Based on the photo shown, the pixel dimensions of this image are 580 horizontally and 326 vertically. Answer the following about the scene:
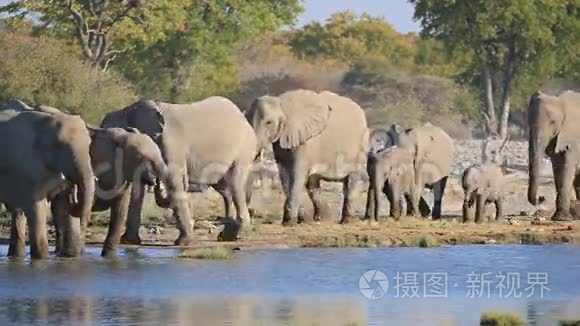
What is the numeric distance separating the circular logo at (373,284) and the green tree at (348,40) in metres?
67.5

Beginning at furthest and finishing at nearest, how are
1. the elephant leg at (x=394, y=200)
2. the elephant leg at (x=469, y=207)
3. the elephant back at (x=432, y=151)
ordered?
the elephant back at (x=432, y=151)
the elephant leg at (x=469, y=207)
the elephant leg at (x=394, y=200)

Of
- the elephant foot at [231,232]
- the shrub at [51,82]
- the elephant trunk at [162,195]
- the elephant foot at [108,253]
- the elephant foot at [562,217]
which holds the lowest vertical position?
the elephant foot at [108,253]

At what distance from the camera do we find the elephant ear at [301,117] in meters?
29.4

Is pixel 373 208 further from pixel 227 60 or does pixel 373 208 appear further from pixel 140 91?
pixel 227 60

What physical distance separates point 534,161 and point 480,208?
142 centimetres

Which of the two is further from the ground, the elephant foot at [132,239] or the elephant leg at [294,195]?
the elephant leg at [294,195]

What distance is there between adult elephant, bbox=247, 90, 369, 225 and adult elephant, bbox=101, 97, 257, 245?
125 centimetres

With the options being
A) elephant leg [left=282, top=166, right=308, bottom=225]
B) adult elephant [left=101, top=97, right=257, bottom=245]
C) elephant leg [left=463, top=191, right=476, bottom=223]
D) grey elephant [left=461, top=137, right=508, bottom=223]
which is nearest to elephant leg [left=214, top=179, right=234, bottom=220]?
adult elephant [left=101, top=97, right=257, bottom=245]

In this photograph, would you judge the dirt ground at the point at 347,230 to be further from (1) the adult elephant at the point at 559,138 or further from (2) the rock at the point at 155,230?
(1) the adult elephant at the point at 559,138

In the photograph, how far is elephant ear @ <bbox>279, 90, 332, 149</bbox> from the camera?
96.6 feet

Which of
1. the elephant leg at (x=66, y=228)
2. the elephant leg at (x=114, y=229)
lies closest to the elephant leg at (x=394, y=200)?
the elephant leg at (x=114, y=229)

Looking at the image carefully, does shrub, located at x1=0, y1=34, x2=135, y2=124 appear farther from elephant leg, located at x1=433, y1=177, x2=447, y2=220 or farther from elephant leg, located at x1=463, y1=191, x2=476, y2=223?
elephant leg, located at x1=463, y1=191, x2=476, y2=223

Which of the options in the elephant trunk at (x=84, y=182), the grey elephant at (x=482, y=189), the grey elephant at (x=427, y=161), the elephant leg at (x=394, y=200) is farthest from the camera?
the grey elephant at (x=427, y=161)

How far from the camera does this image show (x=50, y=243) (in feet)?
83.7
